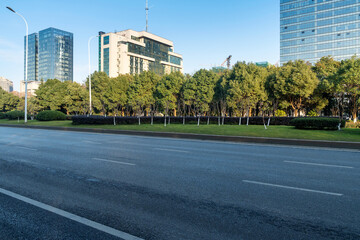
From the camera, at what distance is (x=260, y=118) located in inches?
1124

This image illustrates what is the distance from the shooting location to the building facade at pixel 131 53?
105938 millimetres

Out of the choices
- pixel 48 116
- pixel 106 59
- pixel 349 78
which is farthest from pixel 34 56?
pixel 349 78

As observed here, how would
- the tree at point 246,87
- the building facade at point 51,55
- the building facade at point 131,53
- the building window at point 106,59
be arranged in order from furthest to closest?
the building facade at point 51,55 → the building window at point 106,59 → the building facade at point 131,53 → the tree at point 246,87

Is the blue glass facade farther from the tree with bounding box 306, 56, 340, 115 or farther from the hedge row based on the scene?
the tree with bounding box 306, 56, 340, 115

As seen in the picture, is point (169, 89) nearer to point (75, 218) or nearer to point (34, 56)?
point (75, 218)

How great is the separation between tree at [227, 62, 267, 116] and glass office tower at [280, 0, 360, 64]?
3059 inches

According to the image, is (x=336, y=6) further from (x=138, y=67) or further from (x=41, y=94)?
(x=41, y=94)

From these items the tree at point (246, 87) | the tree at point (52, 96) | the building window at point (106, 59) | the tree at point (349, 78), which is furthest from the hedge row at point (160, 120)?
the building window at point (106, 59)

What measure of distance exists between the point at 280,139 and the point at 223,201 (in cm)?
1134

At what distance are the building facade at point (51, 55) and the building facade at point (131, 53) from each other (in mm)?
88604

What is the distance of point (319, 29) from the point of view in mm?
100875

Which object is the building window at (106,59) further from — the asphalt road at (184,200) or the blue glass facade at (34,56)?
the blue glass facade at (34,56)

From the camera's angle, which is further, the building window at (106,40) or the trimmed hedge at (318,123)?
the building window at (106,40)

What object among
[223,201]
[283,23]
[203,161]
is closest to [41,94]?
[203,161]
